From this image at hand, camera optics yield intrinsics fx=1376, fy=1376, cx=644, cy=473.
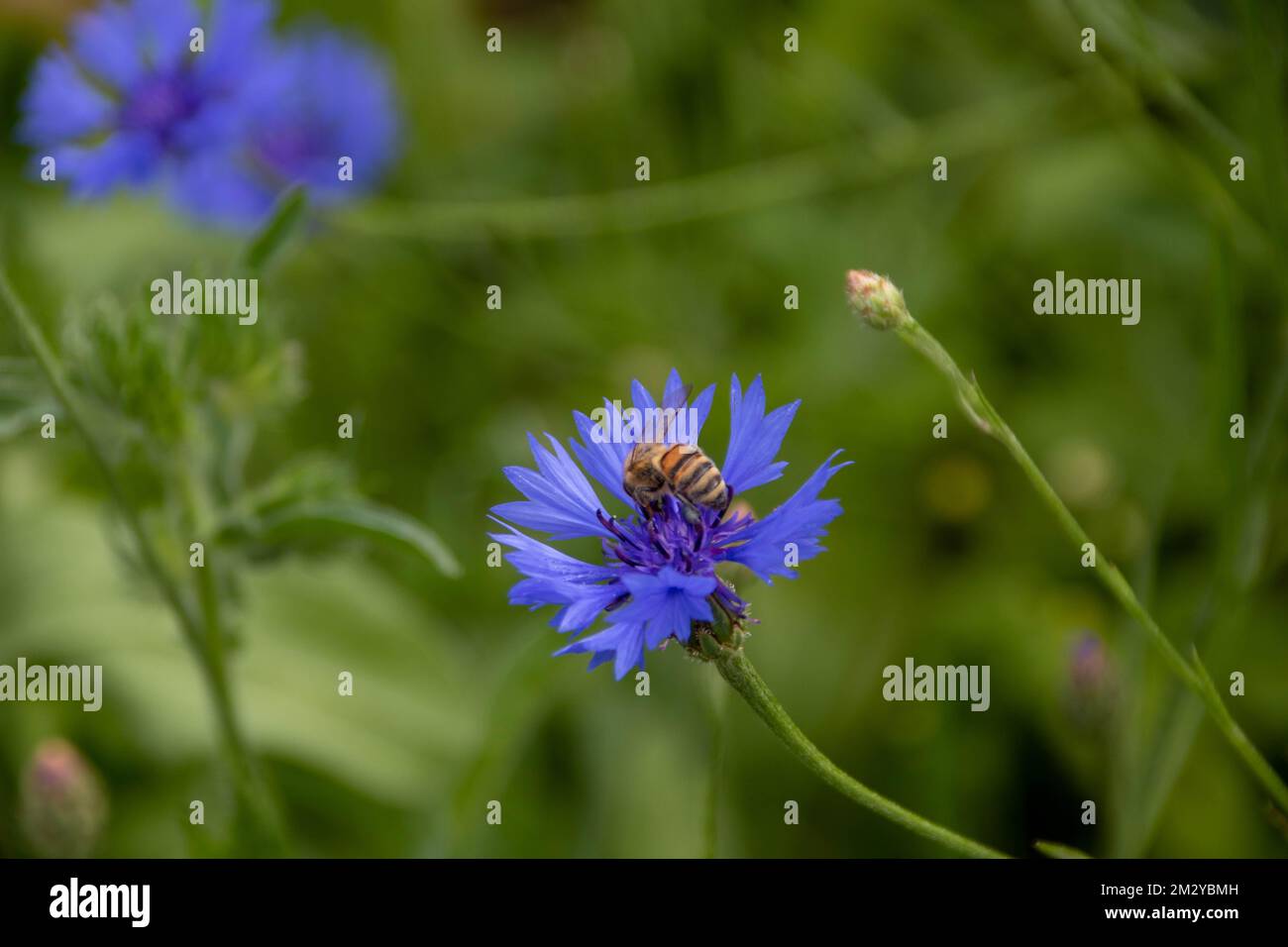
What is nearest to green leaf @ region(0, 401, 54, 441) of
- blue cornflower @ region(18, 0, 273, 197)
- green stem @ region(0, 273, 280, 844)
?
green stem @ region(0, 273, 280, 844)

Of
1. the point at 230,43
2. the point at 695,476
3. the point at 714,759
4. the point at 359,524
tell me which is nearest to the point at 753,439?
the point at 695,476

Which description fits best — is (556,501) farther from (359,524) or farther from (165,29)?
(165,29)

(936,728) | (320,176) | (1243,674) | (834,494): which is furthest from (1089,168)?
(320,176)

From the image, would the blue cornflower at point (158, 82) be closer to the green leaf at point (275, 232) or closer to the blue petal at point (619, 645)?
the green leaf at point (275, 232)

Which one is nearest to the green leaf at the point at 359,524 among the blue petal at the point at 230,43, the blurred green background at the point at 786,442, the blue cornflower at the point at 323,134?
the blurred green background at the point at 786,442

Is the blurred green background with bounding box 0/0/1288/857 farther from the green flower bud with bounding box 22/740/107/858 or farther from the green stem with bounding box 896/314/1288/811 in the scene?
the green stem with bounding box 896/314/1288/811
